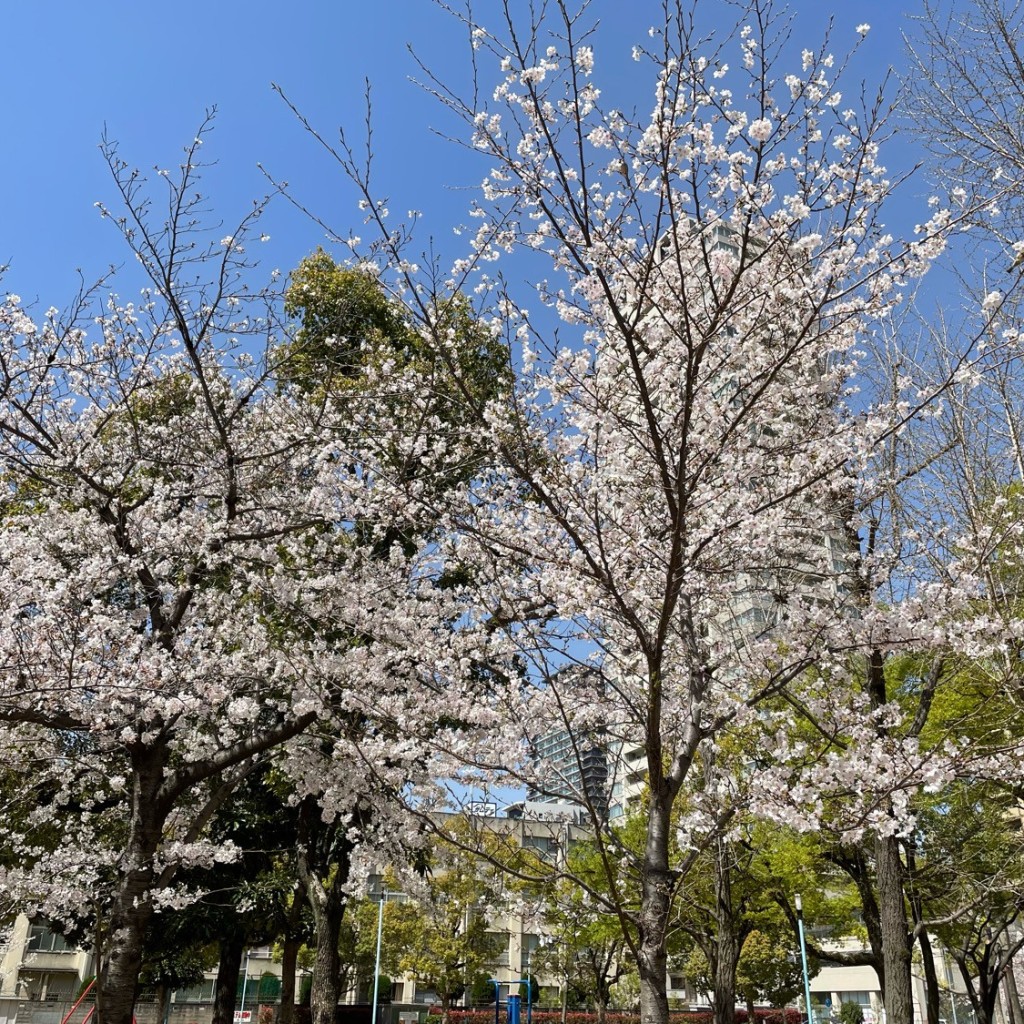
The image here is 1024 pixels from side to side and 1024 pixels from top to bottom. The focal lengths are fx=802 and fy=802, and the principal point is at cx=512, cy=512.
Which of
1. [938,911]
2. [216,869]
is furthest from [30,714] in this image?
[938,911]

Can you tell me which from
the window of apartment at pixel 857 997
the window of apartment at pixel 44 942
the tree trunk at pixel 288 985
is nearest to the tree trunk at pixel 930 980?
the tree trunk at pixel 288 985

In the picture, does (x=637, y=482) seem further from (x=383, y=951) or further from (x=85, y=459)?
(x=383, y=951)

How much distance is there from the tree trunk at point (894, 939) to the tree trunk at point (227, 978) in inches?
522

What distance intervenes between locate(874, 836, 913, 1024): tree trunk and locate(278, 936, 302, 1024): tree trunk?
13076 millimetres

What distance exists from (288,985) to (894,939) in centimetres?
1442

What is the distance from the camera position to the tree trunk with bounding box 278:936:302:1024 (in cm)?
1591

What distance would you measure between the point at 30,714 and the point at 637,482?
507 cm

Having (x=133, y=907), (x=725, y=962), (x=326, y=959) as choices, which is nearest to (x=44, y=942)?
(x=326, y=959)

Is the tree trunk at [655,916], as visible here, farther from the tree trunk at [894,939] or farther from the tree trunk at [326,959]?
the tree trunk at [326,959]

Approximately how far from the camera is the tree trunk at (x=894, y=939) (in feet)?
21.8

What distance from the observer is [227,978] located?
54.1 feet

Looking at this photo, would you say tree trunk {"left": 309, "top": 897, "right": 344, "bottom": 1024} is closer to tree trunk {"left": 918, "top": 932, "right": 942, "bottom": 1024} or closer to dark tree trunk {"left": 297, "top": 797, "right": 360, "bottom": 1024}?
dark tree trunk {"left": 297, "top": 797, "right": 360, "bottom": 1024}

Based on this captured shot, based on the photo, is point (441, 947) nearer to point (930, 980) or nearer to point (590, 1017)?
point (590, 1017)

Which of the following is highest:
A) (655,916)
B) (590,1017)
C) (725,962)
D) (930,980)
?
(655,916)
